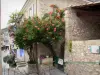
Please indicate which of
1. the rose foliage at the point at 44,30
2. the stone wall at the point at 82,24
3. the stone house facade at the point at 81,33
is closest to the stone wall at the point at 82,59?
the stone house facade at the point at 81,33

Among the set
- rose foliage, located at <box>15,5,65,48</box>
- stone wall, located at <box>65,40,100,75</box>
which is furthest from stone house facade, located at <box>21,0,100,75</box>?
rose foliage, located at <box>15,5,65,48</box>

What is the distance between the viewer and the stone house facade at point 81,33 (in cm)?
804

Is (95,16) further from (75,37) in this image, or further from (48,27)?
(48,27)

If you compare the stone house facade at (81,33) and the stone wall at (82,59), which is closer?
the stone wall at (82,59)

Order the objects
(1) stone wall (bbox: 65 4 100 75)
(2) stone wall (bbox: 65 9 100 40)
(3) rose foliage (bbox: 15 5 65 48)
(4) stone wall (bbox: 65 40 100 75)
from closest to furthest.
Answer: (4) stone wall (bbox: 65 40 100 75) < (1) stone wall (bbox: 65 4 100 75) < (2) stone wall (bbox: 65 9 100 40) < (3) rose foliage (bbox: 15 5 65 48)

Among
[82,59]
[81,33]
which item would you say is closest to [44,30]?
[81,33]

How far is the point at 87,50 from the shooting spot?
813 centimetres

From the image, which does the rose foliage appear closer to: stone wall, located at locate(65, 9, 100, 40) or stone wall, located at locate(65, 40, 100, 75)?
stone wall, located at locate(65, 9, 100, 40)

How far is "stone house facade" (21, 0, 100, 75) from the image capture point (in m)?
8.04

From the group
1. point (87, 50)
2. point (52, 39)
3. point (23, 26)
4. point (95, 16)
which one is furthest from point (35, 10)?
point (87, 50)

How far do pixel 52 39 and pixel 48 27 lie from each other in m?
0.73

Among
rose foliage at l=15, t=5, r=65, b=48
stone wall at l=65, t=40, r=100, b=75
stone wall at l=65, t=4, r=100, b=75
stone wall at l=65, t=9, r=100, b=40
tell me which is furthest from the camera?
rose foliage at l=15, t=5, r=65, b=48

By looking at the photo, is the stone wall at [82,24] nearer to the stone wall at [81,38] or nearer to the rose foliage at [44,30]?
the stone wall at [81,38]

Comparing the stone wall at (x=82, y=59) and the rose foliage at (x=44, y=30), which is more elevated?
the rose foliage at (x=44, y=30)
